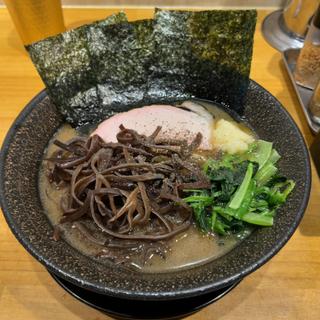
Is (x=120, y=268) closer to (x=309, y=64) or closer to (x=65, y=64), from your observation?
(x=65, y=64)

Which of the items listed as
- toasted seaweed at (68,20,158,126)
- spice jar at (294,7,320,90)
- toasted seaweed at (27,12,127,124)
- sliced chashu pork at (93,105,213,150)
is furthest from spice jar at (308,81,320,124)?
toasted seaweed at (27,12,127,124)

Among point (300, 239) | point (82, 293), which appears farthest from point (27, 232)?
point (300, 239)

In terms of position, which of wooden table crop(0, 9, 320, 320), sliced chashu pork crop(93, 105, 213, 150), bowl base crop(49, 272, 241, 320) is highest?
sliced chashu pork crop(93, 105, 213, 150)

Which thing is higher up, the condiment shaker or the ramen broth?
the condiment shaker

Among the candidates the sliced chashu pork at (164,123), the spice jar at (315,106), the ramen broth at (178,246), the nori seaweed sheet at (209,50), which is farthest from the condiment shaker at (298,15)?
the ramen broth at (178,246)

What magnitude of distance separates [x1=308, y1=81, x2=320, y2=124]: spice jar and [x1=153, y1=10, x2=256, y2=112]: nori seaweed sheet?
0.40 metres

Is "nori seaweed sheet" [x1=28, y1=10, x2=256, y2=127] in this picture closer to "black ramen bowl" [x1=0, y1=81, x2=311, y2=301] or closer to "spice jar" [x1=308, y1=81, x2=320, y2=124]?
"black ramen bowl" [x1=0, y1=81, x2=311, y2=301]

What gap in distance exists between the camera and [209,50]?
4.68ft

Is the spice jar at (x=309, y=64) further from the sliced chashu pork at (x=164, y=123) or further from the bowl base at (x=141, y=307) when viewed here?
the bowl base at (x=141, y=307)

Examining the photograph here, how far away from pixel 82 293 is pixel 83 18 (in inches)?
65.3

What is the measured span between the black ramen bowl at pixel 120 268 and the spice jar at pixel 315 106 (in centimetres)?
37

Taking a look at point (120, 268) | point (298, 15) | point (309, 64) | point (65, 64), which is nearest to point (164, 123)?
point (65, 64)

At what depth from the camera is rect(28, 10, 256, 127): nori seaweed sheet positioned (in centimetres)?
136

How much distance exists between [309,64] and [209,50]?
0.64 meters
